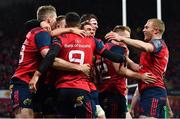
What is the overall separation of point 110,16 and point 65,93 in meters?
12.7

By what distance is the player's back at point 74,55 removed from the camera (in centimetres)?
546

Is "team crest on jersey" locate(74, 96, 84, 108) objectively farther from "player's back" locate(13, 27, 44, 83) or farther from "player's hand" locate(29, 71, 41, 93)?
"player's back" locate(13, 27, 44, 83)

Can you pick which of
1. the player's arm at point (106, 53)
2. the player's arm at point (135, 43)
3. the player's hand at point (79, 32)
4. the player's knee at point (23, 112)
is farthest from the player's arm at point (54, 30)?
the player's knee at point (23, 112)

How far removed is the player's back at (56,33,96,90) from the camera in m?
5.46

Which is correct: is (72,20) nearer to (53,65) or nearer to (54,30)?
(54,30)

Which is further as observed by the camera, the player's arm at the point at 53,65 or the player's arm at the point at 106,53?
the player's arm at the point at 106,53

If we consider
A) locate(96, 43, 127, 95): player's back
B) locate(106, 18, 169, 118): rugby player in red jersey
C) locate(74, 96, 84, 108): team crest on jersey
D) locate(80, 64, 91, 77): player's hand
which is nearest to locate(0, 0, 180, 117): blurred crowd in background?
locate(96, 43, 127, 95): player's back

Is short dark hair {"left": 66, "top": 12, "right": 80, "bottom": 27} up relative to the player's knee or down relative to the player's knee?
up

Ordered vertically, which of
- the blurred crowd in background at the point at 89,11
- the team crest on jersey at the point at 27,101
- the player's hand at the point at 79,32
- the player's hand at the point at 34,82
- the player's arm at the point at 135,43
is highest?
the blurred crowd in background at the point at 89,11

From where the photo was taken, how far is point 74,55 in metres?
→ 5.48

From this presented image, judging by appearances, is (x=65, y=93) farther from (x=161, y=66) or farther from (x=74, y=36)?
(x=161, y=66)

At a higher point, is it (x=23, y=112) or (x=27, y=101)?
(x=27, y=101)

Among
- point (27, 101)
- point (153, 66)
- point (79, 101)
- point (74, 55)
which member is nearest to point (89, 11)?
point (153, 66)

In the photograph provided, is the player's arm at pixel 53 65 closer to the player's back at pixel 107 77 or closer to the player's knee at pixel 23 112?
the player's knee at pixel 23 112
